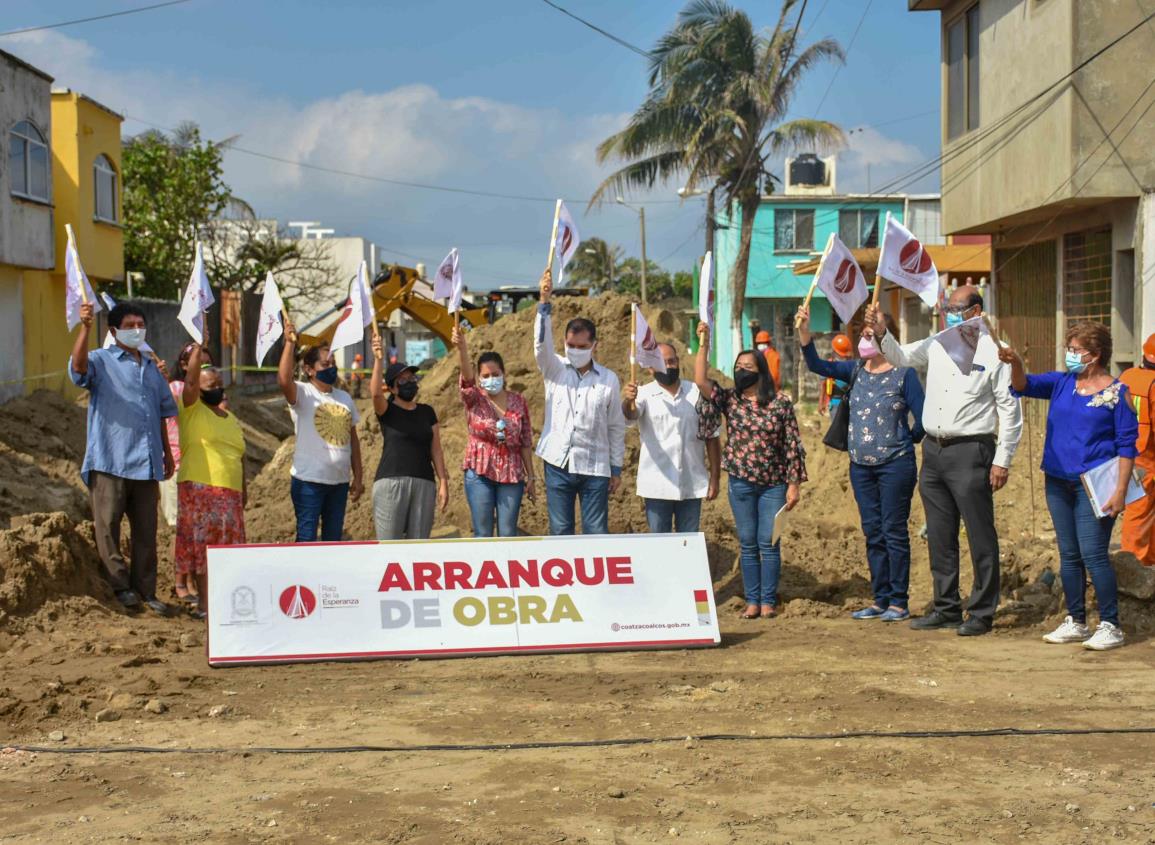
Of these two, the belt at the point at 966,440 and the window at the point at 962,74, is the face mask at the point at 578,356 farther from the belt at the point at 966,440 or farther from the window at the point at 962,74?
the window at the point at 962,74

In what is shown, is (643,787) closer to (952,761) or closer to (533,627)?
(952,761)

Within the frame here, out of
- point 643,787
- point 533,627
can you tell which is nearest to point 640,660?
point 533,627

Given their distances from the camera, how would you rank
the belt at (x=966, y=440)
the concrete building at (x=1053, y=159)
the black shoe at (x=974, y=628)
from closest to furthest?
the belt at (x=966, y=440) → the black shoe at (x=974, y=628) → the concrete building at (x=1053, y=159)

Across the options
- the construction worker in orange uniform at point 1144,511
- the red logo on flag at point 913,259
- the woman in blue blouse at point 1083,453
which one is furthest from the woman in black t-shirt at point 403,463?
the construction worker in orange uniform at point 1144,511

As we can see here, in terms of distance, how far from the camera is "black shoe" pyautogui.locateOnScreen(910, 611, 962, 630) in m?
9.20

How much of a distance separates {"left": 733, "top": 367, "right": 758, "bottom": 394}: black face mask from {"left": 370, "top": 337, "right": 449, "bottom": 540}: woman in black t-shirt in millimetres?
2202

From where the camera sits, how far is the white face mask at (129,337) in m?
9.22

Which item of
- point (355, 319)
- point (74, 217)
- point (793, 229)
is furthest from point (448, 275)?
point (793, 229)

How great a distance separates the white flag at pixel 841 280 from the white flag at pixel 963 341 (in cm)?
85

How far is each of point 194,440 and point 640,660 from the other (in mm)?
3673

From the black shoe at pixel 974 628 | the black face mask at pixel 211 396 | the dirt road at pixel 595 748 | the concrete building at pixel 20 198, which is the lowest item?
the dirt road at pixel 595 748

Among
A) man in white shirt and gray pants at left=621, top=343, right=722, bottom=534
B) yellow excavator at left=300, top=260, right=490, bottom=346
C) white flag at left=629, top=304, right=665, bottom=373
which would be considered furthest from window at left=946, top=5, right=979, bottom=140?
man in white shirt and gray pants at left=621, top=343, right=722, bottom=534

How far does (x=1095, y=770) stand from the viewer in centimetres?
581

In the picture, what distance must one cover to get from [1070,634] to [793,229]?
39.8 metres
